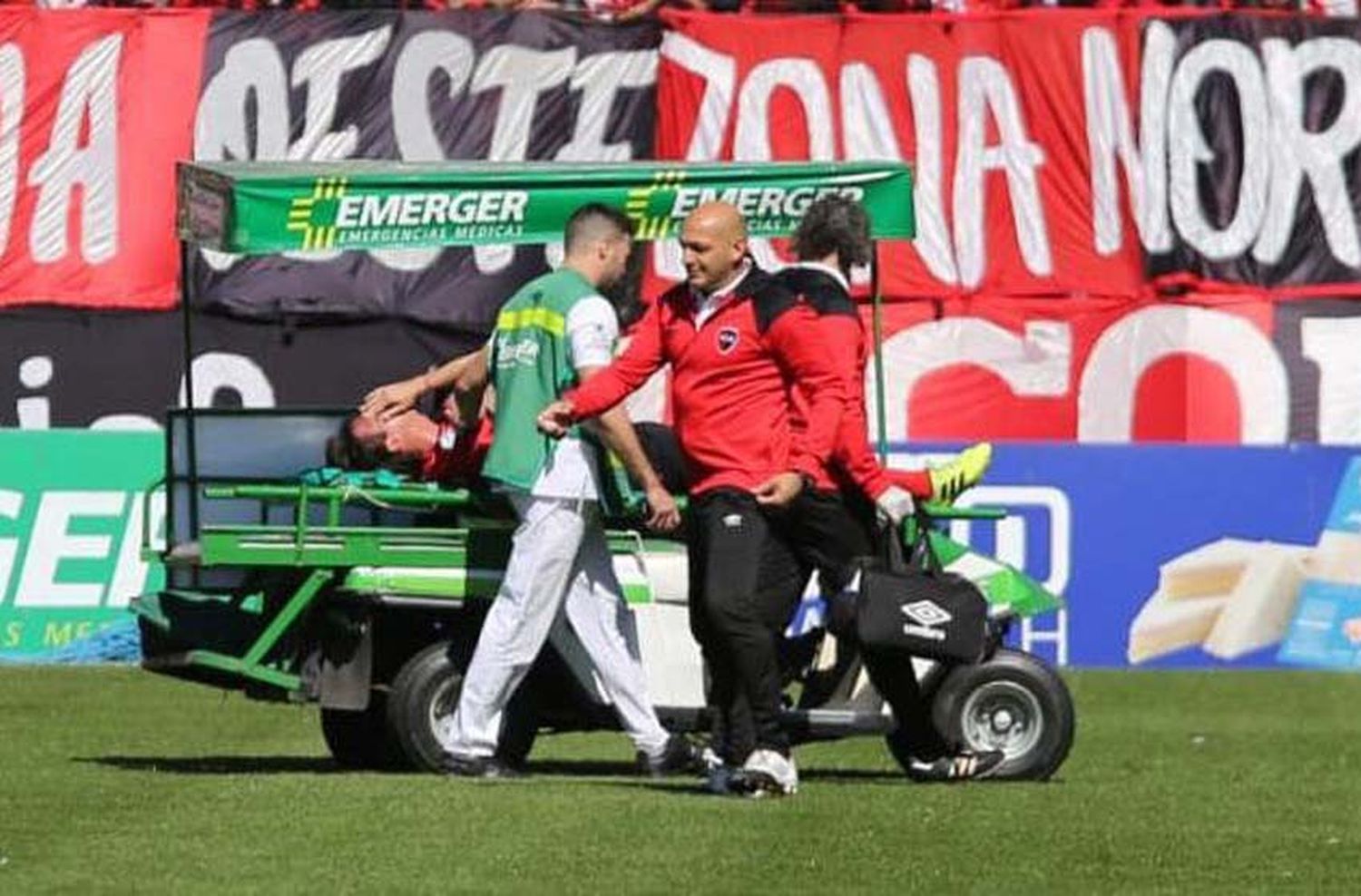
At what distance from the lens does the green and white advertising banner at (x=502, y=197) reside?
50.2ft

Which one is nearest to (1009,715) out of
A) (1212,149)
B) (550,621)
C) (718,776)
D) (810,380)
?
(718,776)

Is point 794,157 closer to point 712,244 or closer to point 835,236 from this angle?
point 835,236

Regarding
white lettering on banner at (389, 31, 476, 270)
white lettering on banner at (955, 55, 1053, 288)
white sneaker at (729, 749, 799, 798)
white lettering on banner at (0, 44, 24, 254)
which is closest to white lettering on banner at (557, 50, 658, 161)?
white lettering on banner at (389, 31, 476, 270)

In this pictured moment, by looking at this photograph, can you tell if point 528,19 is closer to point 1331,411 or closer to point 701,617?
point 1331,411

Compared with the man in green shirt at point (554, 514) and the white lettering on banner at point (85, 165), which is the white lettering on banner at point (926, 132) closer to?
the white lettering on banner at point (85, 165)

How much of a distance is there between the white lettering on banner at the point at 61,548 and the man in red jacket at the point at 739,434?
985 cm

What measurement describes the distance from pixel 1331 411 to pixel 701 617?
13.4 meters

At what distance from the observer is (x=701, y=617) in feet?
44.0

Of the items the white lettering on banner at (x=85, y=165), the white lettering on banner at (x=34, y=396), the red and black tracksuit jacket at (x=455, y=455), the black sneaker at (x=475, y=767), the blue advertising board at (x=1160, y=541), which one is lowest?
the blue advertising board at (x=1160, y=541)

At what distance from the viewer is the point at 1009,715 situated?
14898 millimetres

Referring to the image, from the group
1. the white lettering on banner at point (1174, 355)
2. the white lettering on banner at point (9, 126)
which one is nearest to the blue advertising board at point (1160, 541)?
the white lettering on banner at point (1174, 355)

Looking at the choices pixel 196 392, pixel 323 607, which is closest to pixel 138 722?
pixel 323 607

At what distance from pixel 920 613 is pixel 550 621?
4.53 feet

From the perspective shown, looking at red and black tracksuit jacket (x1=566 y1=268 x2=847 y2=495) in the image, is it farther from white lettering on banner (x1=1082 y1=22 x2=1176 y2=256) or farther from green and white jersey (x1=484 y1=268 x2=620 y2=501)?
white lettering on banner (x1=1082 y1=22 x2=1176 y2=256)
